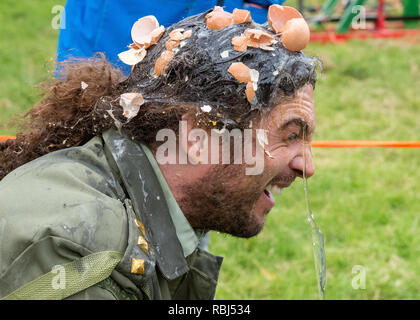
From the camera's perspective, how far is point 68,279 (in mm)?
1827

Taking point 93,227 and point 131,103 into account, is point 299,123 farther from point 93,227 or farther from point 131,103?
point 93,227

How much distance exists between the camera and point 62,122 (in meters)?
2.33

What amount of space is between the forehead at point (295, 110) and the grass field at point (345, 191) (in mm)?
287

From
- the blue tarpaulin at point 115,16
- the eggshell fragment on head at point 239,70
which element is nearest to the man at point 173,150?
the eggshell fragment on head at point 239,70

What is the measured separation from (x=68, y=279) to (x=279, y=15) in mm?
1166

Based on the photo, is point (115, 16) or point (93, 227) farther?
point (115, 16)

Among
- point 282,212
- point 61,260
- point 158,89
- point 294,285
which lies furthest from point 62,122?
point 282,212

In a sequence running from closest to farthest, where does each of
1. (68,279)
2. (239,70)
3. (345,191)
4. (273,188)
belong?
(68,279) → (239,70) → (273,188) → (345,191)

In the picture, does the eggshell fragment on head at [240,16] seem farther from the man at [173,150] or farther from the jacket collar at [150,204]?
the jacket collar at [150,204]

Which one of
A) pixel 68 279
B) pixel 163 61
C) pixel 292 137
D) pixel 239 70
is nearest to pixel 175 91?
pixel 163 61

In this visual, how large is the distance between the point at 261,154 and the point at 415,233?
2.74 meters

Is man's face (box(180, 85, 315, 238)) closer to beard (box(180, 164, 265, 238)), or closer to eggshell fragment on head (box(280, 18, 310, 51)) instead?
beard (box(180, 164, 265, 238))
